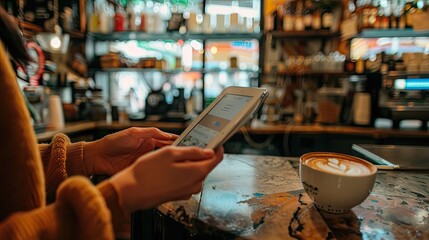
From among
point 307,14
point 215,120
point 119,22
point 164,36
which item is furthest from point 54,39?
point 215,120

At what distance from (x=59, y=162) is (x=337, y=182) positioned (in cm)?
69

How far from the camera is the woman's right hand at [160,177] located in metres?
0.52

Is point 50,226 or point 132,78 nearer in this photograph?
point 50,226

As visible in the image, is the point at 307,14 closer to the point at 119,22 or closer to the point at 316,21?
the point at 316,21

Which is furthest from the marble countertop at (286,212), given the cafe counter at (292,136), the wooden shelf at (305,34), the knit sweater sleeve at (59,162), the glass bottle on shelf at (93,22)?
the glass bottle on shelf at (93,22)

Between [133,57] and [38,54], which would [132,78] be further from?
[38,54]

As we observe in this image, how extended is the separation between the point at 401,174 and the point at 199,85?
2.51m

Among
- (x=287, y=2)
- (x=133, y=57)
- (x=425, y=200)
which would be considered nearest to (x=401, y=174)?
(x=425, y=200)

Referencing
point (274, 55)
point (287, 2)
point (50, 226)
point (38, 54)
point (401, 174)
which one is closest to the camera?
point (50, 226)

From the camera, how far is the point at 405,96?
2.38 meters

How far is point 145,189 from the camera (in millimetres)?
523

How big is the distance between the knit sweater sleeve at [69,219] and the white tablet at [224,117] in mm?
238

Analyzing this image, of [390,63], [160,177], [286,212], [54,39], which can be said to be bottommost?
[286,212]

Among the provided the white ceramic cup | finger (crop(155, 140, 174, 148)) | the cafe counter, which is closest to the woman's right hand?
the white ceramic cup
